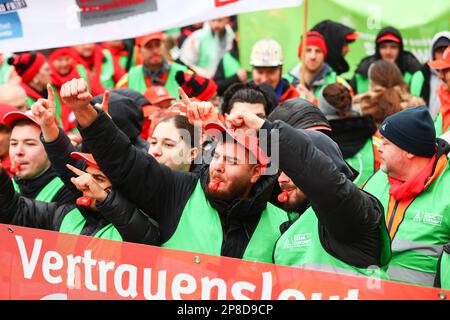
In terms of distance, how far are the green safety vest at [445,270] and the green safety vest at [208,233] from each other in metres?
0.79

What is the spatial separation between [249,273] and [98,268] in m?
0.77

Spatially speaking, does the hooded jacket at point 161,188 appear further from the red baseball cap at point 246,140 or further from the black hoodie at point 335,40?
the black hoodie at point 335,40

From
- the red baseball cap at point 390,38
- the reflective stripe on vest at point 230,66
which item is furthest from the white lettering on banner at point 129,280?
the reflective stripe on vest at point 230,66

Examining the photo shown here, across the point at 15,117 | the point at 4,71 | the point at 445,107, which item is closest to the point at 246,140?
the point at 15,117

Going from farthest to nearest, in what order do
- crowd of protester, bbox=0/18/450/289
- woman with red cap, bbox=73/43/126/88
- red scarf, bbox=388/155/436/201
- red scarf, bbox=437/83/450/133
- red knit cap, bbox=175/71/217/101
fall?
woman with red cap, bbox=73/43/126/88 → red knit cap, bbox=175/71/217/101 → red scarf, bbox=437/83/450/133 → red scarf, bbox=388/155/436/201 → crowd of protester, bbox=0/18/450/289

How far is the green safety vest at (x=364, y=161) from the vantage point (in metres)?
6.00

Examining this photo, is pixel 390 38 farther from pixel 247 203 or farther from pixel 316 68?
pixel 247 203

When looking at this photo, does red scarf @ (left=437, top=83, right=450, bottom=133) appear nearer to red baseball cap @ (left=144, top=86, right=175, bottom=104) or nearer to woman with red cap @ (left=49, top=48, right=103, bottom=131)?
red baseball cap @ (left=144, top=86, right=175, bottom=104)

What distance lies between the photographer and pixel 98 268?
3721mm

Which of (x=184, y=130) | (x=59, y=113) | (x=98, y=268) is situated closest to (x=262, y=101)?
(x=184, y=130)

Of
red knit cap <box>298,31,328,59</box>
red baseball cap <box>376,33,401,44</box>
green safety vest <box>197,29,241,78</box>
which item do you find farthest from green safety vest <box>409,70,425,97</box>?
green safety vest <box>197,29,241,78</box>

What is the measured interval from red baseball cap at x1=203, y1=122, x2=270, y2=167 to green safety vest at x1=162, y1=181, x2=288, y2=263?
1.06 feet

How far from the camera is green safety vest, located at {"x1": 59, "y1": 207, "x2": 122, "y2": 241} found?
14.7 ft

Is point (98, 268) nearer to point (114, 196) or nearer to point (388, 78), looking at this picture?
point (114, 196)
